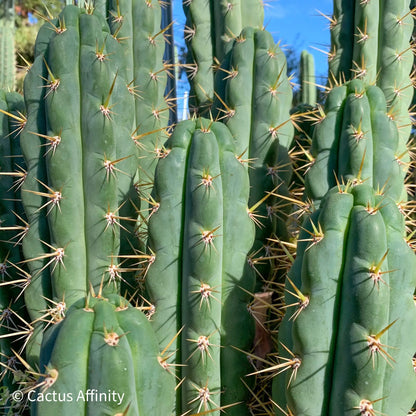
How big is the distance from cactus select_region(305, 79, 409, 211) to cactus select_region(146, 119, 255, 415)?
433mm

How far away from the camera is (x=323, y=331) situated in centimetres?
179

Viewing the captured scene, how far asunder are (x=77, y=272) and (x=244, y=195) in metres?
0.79

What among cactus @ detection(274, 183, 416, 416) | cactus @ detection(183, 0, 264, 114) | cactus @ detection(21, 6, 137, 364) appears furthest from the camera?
cactus @ detection(183, 0, 264, 114)

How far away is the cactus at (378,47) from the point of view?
126 inches

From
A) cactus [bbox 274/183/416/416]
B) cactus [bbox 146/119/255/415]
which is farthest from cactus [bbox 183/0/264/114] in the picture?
cactus [bbox 274/183/416/416]

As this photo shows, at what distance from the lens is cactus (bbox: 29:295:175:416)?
5.15ft

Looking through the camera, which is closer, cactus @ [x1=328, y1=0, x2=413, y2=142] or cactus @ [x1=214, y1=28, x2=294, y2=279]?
cactus @ [x1=214, y1=28, x2=294, y2=279]

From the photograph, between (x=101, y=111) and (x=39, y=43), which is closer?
(x=101, y=111)

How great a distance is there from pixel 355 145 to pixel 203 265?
853mm

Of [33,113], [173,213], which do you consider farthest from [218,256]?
[33,113]

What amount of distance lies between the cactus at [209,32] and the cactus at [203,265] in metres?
1.18

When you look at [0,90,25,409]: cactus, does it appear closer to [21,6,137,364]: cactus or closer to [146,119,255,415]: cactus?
[21,6,137,364]: cactus

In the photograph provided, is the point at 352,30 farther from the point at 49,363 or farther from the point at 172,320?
the point at 49,363

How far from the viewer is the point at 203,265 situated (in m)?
2.08
